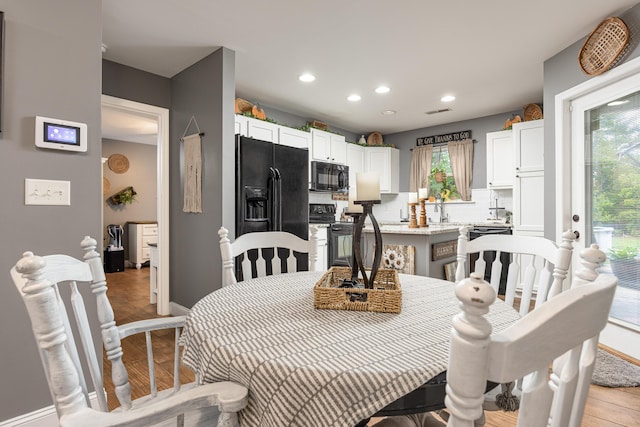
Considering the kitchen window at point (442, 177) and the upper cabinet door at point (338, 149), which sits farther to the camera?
the kitchen window at point (442, 177)

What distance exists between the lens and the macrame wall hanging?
309 cm

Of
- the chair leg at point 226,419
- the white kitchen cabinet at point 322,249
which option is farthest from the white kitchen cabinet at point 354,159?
the chair leg at point 226,419

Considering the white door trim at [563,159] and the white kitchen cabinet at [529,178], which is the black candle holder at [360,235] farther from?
the white kitchen cabinet at [529,178]

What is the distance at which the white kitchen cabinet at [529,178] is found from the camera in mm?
3904

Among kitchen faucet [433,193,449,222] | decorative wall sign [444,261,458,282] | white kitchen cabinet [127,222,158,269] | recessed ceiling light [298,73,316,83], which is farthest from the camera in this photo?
white kitchen cabinet [127,222,158,269]

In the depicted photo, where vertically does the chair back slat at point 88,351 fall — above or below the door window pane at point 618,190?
below

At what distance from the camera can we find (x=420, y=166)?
5.77 meters

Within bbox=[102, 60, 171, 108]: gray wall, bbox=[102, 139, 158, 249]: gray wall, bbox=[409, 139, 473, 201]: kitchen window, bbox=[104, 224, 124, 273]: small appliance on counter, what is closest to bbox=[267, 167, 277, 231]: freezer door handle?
bbox=[102, 60, 171, 108]: gray wall

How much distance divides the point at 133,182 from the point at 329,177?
4.51m

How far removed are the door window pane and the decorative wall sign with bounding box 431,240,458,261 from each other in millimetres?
1156

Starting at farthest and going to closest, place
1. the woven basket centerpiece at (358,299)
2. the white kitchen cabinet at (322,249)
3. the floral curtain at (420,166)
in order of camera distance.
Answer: the floral curtain at (420,166), the white kitchen cabinet at (322,249), the woven basket centerpiece at (358,299)

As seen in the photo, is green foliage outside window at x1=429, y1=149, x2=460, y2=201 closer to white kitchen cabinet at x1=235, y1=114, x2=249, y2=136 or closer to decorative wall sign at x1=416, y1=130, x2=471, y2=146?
decorative wall sign at x1=416, y1=130, x2=471, y2=146

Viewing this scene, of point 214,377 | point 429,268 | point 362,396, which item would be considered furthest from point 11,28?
point 429,268

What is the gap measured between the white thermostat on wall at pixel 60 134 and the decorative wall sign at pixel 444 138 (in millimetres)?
5019
